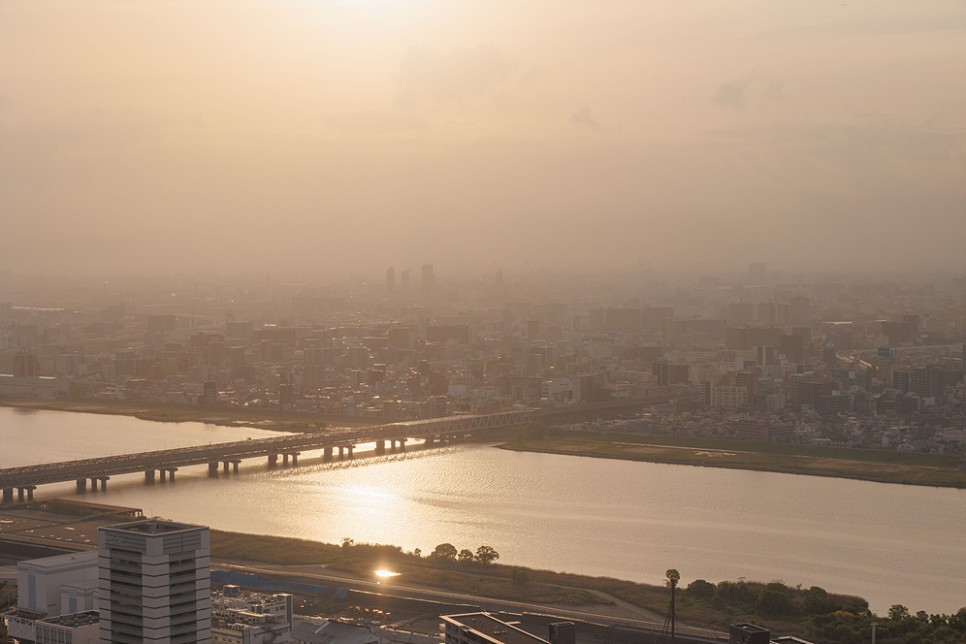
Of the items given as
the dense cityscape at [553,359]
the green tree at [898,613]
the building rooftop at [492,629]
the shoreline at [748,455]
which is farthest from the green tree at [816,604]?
the dense cityscape at [553,359]

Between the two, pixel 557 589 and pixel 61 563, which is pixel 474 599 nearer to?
pixel 557 589

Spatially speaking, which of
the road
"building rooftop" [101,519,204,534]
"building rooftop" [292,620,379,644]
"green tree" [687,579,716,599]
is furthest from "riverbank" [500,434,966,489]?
"building rooftop" [101,519,204,534]

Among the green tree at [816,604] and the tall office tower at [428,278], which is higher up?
the tall office tower at [428,278]

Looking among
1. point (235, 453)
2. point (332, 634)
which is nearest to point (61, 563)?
point (332, 634)

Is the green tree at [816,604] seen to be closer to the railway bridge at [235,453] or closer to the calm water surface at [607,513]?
the calm water surface at [607,513]

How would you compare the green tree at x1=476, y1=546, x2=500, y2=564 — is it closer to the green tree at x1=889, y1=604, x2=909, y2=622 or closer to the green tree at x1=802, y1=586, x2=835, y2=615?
the green tree at x1=802, y1=586, x2=835, y2=615

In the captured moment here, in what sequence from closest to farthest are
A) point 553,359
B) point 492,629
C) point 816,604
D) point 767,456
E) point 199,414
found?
1. point 492,629
2. point 816,604
3. point 767,456
4. point 199,414
5. point 553,359

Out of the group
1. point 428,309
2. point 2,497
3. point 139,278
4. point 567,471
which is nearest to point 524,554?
point 567,471
